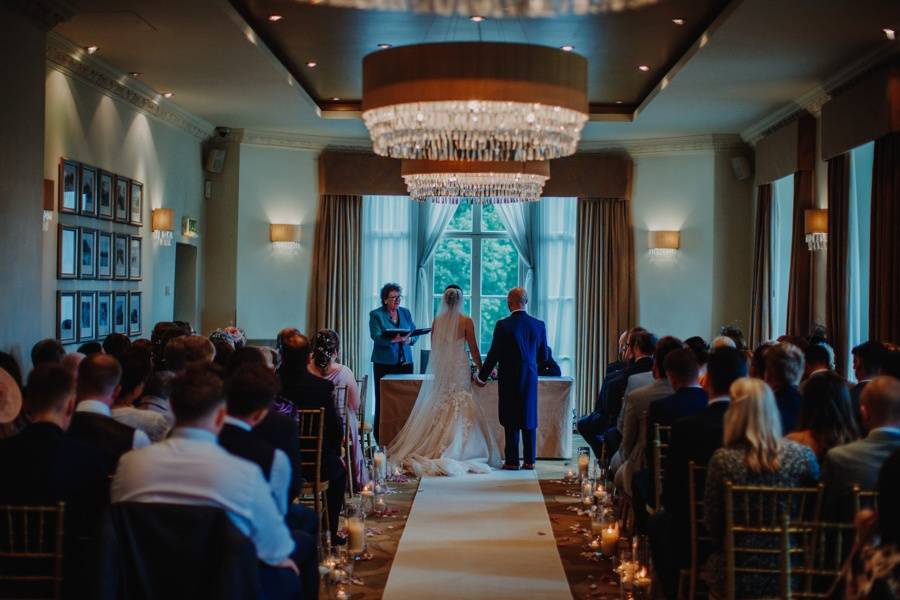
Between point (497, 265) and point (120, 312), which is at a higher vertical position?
point (497, 265)

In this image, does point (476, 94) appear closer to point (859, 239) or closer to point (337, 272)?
point (859, 239)

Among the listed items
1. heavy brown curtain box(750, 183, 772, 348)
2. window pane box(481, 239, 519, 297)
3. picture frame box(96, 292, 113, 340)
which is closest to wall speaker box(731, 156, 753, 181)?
heavy brown curtain box(750, 183, 772, 348)

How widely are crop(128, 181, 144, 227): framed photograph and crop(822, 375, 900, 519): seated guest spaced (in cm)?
757

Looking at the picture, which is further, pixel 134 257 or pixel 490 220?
pixel 490 220

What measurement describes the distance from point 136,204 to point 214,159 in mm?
2452

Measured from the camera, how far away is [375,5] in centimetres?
736

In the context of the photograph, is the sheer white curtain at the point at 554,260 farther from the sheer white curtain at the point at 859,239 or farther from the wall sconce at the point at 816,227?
the sheer white curtain at the point at 859,239

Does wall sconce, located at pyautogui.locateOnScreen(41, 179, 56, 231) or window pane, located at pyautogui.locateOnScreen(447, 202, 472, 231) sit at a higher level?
window pane, located at pyautogui.locateOnScreen(447, 202, 472, 231)

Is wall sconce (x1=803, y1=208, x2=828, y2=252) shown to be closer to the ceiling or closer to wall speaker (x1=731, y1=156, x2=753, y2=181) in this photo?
the ceiling

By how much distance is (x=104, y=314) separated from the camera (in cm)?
914

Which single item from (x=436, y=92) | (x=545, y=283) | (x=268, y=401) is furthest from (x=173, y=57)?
(x=545, y=283)

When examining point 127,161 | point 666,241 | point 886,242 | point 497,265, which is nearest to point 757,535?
point 886,242

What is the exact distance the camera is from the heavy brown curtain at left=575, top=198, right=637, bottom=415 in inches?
520

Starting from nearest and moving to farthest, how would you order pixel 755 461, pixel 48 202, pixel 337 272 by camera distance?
pixel 755 461
pixel 48 202
pixel 337 272
